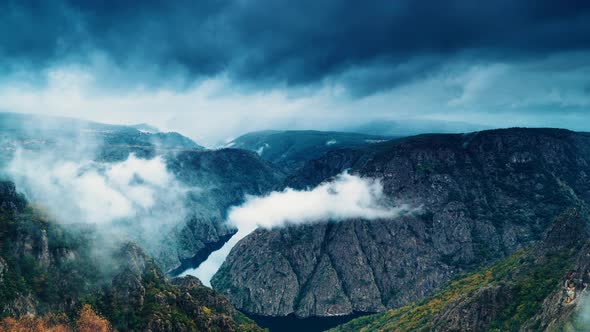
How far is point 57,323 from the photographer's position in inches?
3939

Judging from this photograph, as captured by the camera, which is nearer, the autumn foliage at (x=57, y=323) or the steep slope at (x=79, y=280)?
the autumn foliage at (x=57, y=323)

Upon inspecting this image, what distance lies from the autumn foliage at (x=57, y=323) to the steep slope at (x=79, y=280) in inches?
83.2

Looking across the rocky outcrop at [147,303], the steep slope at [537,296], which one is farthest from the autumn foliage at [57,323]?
the steep slope at [537,296]

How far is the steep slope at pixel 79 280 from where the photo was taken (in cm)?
10331

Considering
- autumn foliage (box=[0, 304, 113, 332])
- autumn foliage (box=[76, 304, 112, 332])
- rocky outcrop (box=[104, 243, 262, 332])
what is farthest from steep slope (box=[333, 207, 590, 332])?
autumn foliage (box=[0, 304, 113, 332])

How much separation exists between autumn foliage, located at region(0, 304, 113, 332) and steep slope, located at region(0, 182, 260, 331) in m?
2.11

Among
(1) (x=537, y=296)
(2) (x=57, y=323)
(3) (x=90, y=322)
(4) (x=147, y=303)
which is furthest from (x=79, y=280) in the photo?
(1) (x=537, y=296)

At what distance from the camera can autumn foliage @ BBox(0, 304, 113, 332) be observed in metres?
90.5

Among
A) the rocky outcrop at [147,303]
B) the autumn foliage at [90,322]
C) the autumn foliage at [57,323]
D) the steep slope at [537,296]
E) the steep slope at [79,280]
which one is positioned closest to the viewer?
the autumn foliage at [57,323]

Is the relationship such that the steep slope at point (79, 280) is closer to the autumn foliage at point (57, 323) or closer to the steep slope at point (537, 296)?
the autumn foliage at point (57, 323)

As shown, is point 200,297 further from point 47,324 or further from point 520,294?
point 520,294

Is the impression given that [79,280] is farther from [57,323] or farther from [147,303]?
[147,303]

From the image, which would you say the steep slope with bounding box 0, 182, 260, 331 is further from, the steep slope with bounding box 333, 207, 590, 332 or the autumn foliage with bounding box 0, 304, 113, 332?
the steep slope with bounding box 333, 207, 590, 332

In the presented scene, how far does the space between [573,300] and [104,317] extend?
374 ft
